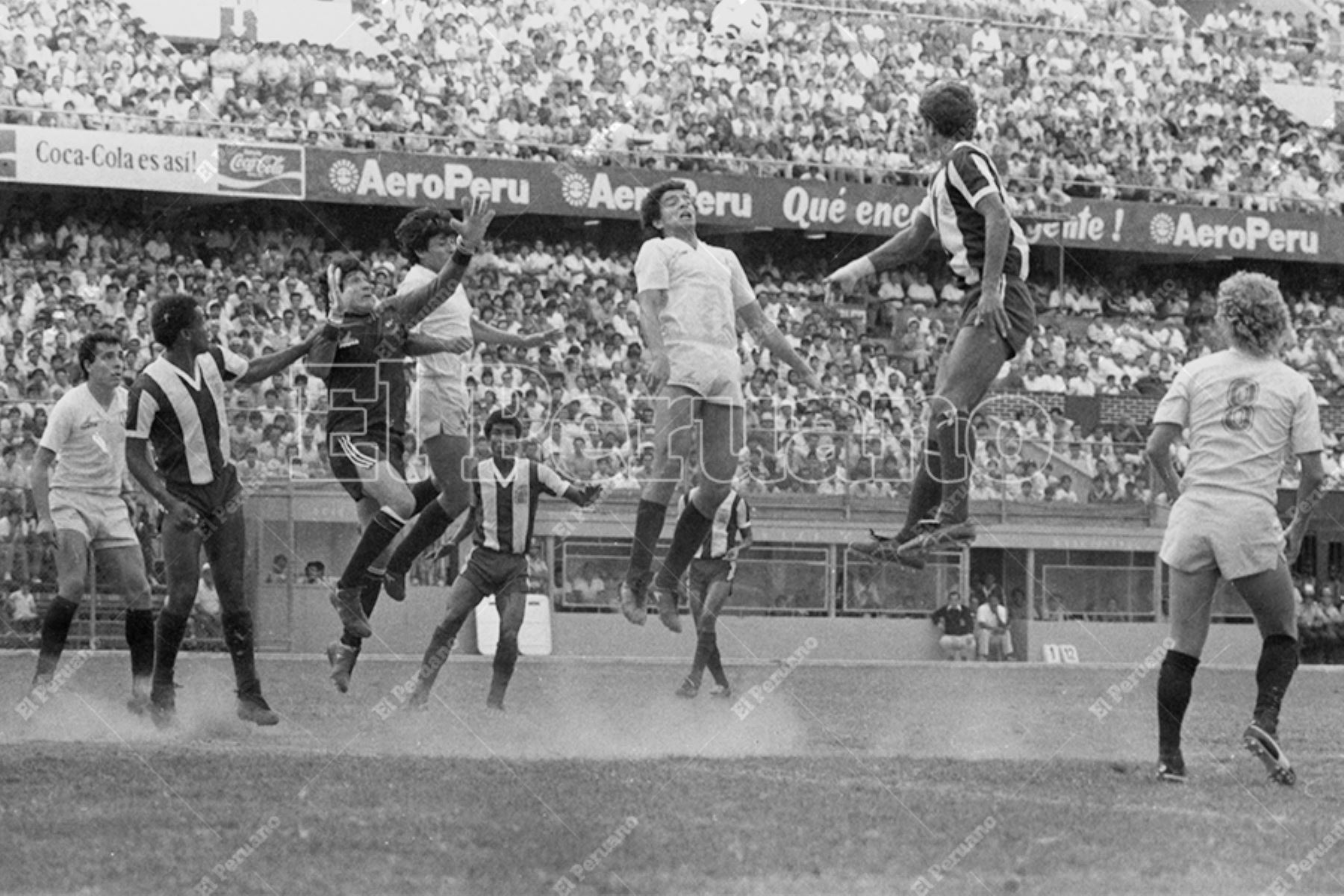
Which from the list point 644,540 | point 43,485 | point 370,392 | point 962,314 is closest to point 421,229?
point 370,392

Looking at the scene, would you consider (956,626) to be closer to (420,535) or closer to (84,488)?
(420,535)

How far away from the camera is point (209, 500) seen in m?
12.2

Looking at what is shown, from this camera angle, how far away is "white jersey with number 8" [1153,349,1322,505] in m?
10.2

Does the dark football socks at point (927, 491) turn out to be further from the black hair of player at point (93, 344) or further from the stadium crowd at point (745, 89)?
the stadium crowd at point (745, 89)

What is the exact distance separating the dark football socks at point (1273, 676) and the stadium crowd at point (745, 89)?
2215cm

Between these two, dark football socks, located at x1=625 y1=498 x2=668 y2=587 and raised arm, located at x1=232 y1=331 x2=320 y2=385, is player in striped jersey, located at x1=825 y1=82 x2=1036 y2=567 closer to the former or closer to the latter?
dark football socks, located at x1=625 y1=498 x2=668 y2=587

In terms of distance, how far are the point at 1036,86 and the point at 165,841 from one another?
101ft

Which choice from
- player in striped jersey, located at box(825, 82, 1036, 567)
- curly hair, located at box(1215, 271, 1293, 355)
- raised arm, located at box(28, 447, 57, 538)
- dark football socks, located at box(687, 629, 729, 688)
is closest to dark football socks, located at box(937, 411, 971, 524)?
player in striped jersey, located at box(825, 82, 1036, 567)

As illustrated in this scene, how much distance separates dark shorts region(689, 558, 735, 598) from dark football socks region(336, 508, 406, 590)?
506 centimetres

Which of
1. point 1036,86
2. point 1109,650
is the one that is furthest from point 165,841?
point 1036,86

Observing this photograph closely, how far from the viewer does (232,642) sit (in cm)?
1234

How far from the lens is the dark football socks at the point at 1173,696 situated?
1017cm

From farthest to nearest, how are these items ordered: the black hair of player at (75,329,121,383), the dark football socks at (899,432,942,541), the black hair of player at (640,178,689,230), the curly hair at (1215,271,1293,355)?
the black hair of player at (75,329,121,383), the black hair of player at (640,178,689,230), the dark football socks at (899,432,942,541), the curly hair at (1215,271,1293,355)

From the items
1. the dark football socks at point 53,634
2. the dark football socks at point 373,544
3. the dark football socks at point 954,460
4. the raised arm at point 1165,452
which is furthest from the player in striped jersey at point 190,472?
the raised arm at point 1165,452
